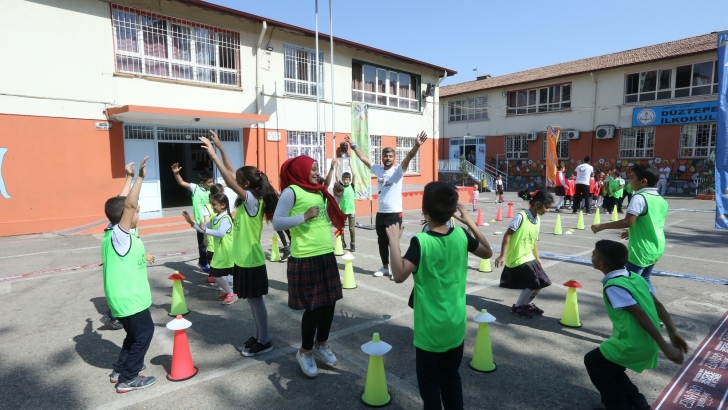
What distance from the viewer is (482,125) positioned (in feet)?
104

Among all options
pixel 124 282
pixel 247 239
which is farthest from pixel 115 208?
pixel 247 239

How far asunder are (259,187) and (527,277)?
3.11 metres

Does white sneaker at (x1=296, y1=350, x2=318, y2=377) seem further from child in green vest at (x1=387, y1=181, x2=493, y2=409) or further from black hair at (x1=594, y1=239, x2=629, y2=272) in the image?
black hair at (x1=594, y1=239, x2=629, y2=272)

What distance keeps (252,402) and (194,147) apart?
18.0 m

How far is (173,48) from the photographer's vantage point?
528 inches

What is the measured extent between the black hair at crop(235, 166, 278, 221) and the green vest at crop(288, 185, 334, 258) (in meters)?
0.48

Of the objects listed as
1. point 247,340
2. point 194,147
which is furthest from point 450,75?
point 247,340

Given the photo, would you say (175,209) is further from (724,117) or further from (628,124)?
(628,124)

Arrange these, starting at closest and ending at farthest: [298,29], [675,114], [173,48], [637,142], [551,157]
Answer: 1. [173,48]
2. [298,29]
3. [551,157]
4. [675,114]
5. [637,142]

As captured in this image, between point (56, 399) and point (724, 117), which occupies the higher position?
point (724, 117)

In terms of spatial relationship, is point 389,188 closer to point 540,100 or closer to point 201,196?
point 201,196

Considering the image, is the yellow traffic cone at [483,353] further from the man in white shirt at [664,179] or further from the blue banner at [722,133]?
the man in white shirt at [664,179]

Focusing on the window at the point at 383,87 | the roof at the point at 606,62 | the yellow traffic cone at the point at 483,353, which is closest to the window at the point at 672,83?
the roof at the point at 606,62

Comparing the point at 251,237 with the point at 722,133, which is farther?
the point at 722,133
